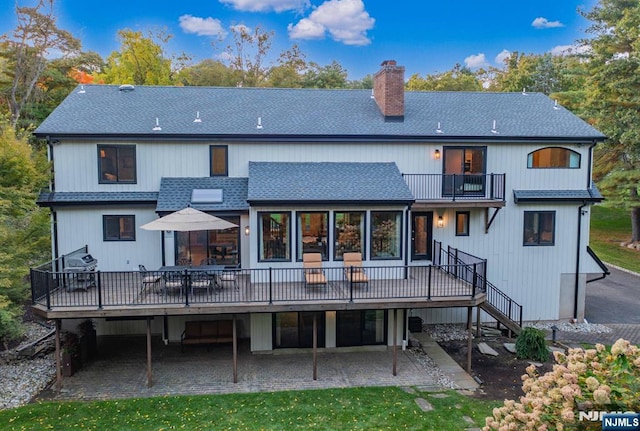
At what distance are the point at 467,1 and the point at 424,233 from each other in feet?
123

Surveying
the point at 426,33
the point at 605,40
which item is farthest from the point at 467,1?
the point at 605,40

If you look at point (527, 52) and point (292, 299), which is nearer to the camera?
Answer: point (292, 299)

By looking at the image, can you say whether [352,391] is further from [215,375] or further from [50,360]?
[50,360]

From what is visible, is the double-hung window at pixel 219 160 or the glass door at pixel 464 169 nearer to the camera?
the double-hung window at pixel 219 160

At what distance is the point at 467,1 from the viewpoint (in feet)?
140

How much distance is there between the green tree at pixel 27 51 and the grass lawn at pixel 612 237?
38.2 m

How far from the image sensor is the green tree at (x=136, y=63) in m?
29.8

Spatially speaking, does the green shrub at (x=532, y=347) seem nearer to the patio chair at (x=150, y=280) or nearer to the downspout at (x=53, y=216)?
the patio chair at (x=150, y=280)

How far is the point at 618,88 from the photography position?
74.2ft

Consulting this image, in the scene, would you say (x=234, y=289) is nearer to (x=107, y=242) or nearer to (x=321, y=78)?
(x=107, y=242)

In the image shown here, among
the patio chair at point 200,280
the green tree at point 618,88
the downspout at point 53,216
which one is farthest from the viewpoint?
the green tree at point 618,88

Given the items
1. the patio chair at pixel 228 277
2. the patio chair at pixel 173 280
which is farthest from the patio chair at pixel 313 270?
the patio chair at pixel 173 280

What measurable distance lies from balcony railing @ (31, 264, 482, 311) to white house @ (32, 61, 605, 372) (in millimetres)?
69

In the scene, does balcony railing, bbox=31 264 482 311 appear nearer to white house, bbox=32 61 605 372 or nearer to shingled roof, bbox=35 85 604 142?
white house, bbox=32 61 605 372
